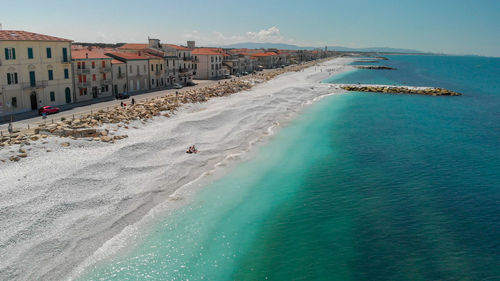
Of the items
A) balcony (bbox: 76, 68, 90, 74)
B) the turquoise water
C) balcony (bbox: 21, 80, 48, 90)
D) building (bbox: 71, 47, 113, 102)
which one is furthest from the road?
the turquoise water

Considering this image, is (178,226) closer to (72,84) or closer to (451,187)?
(451,187)

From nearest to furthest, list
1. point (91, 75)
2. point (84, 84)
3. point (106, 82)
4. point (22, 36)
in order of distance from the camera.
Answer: point (22, 36) < point (84, 84) < point (91, 75) < point (106, 82)

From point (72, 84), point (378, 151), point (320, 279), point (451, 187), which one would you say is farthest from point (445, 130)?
point (72, 84)

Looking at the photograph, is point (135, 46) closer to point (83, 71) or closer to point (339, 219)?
point (83, 71)

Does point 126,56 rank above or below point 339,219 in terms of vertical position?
above

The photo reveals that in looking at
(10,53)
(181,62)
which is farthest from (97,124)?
(181,62)

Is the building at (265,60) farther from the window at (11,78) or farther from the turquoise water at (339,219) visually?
the turquoise water at (339,219)

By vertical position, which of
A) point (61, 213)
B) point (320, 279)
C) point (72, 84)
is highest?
point (72, 84)
